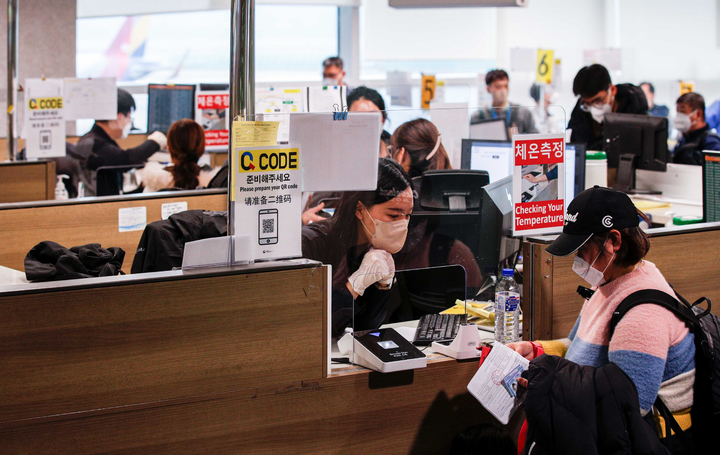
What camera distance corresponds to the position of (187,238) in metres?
2.41

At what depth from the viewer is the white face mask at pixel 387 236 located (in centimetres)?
203

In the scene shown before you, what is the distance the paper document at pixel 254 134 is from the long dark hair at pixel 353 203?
0.46m

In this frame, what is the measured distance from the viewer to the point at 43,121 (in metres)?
4.75

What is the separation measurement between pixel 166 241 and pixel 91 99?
321 centimetres

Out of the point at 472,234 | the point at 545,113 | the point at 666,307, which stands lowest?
the point at 666,307

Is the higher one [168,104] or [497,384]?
[168,104]

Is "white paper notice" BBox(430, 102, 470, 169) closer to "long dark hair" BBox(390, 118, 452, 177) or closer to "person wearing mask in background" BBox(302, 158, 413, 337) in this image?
"long dark hair" BBox(390, 118, 452, 177)

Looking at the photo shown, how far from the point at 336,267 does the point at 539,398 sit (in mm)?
747

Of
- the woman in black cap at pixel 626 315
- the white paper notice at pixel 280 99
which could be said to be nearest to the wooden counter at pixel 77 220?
the white paper notice at pixel 280 99

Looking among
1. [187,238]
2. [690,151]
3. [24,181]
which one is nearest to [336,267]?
[187,238]

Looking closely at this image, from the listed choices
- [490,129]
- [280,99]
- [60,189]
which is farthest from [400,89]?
[60,189]

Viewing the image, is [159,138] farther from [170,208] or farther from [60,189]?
[170,208]

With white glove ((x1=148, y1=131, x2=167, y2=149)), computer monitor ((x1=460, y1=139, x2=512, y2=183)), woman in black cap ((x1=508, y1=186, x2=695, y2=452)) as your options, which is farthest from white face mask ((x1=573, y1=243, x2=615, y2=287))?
white glove ((x1=148, y1=131, x2=167, y2=149))

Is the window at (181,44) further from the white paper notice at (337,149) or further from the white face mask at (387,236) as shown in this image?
the white paper notice at (337,149)
